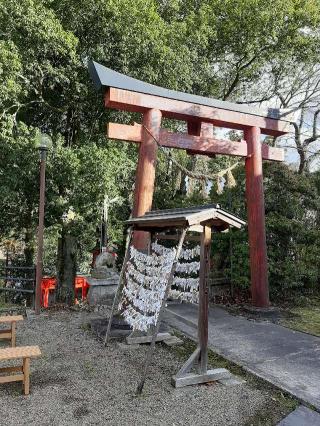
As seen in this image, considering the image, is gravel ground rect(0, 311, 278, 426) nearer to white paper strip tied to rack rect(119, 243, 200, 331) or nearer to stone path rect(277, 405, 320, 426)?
stone path rect(277, 405, 320, 426)

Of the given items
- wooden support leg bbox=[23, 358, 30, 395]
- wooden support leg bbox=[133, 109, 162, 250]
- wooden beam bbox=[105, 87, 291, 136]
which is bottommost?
wooden support leg bbox=[23, 358, 30, 395]

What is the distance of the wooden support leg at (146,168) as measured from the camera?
6.69 m

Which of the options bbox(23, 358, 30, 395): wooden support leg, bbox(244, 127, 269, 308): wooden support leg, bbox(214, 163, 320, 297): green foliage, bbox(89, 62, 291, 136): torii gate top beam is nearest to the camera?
bbox(23, 358, 30, 395): wooden support leg

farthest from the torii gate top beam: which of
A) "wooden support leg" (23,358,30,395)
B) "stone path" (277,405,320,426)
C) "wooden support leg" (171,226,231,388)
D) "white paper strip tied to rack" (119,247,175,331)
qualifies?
"stone path" (277,405,320,426)

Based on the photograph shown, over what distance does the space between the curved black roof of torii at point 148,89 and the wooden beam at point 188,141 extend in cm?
65

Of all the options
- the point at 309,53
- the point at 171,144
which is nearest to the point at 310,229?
the point at 171,144

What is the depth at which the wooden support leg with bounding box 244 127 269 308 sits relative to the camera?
782 cm

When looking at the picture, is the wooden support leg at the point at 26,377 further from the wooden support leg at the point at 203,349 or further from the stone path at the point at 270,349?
the stone path at the point at 270,349

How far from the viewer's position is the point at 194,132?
7859mm

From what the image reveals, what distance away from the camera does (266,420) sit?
134 inches

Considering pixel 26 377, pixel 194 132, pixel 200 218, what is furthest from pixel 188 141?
pixel 26 377

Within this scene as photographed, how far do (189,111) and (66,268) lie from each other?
6376 millimetres

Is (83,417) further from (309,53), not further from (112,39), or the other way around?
(309,53)

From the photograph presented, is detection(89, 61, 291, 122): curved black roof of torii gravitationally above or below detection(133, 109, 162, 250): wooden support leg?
above
